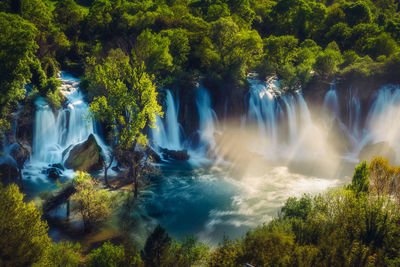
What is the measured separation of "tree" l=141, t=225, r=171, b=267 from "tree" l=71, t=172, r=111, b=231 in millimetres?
7417

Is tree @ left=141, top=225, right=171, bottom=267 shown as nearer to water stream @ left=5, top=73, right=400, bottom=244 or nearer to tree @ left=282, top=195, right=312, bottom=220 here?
water stream @ left=5, top=73, right=400, bottom=244

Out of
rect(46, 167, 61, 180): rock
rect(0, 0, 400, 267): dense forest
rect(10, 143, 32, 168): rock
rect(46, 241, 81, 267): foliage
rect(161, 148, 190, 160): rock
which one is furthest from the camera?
rect(161, 148, 190, 160): rock

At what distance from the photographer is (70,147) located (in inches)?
1448

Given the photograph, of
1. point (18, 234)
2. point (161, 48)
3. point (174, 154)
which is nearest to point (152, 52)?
point (161, 48)

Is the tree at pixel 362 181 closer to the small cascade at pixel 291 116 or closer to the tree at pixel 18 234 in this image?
the tree at pixel 18 234

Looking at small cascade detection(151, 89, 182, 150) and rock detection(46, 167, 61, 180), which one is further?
small cascade detection(151, 89, 182, 150)

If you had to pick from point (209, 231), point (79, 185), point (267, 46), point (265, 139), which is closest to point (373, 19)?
point (267, 46)

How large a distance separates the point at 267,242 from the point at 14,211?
15.6 metres

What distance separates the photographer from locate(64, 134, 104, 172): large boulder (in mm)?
35250

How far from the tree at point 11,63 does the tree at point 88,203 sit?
16864mm

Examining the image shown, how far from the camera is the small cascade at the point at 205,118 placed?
49656 mm

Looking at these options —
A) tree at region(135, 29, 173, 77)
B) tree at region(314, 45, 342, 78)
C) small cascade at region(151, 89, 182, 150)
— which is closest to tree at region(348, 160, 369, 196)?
small cascade at region(151, 89, 182, 150)

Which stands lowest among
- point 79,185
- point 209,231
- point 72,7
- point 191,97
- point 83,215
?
point 209,231

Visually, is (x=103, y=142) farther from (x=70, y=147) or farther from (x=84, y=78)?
(x=84, y=78)
